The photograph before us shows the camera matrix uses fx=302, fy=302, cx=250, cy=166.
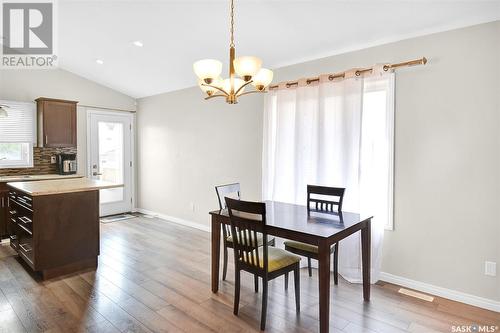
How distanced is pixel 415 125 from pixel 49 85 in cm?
593

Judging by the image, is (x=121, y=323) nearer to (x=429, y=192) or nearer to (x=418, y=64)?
(x=429, y=192)

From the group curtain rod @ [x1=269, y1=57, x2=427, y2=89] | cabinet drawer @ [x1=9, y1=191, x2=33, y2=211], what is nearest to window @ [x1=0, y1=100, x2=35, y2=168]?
cabinet drawer @ [x1=9, y1=191, x2=33, y2=211]

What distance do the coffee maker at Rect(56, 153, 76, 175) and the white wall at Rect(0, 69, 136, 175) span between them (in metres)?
0.27

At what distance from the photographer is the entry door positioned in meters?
6.00

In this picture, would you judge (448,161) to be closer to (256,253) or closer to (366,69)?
(366,69)

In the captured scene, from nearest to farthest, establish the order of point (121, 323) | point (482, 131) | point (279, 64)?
point (121, 323), point (482, 131), point (279, 64)

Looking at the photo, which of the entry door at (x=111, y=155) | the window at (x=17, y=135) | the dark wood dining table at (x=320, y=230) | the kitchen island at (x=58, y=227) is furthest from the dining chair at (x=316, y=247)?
the window at (x=17, y=135)

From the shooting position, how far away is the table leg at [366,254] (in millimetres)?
2770

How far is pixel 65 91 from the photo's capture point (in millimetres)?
5648

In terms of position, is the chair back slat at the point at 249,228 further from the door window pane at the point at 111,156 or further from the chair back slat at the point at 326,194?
the door window pane at the point at 111,156

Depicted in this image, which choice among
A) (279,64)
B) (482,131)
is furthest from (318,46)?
(482,131)

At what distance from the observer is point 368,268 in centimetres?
280

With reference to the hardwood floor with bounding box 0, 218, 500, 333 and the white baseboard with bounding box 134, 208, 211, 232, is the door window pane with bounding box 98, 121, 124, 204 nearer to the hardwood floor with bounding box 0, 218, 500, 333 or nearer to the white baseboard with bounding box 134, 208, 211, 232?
the white baseboard with bounding box 134, 208, 211, 232

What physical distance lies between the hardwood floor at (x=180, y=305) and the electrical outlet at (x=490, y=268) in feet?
1.11
